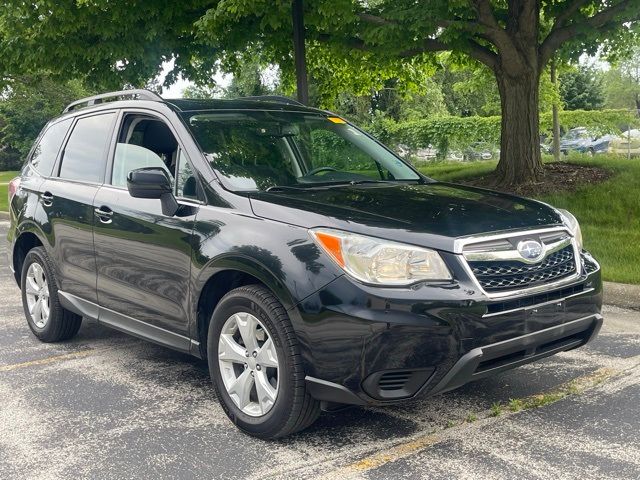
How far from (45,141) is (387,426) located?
3.90 m

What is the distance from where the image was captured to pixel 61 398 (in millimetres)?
4500

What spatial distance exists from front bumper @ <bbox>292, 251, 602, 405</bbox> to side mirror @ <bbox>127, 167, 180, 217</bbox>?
1.25 metres

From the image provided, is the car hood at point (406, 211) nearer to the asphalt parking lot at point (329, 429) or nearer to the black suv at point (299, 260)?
the black suv at point (299, 260)

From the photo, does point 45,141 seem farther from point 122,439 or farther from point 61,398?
point 122,439

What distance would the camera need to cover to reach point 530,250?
3.66m

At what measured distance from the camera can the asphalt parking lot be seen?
3.42 meters

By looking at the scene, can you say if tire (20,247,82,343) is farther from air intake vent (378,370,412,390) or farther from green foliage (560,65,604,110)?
green foliage (560,65,604,110)

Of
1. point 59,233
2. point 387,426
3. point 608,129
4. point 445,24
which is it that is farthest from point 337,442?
point 608,129

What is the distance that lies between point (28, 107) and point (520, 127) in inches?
1057

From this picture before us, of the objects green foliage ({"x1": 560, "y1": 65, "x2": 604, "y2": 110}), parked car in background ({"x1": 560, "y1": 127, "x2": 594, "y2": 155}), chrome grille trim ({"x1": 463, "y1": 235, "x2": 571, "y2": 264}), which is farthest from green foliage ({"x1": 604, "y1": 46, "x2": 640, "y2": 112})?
chrome grille trim ({"x1": 463, "y1": 235, "x2": 571, "y2": 264})

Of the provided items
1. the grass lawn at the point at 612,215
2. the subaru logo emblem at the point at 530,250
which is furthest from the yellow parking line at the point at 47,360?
the grass lawn at the point at 612,215

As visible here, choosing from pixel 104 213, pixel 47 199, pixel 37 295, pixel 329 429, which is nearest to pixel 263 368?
pixel 329 429

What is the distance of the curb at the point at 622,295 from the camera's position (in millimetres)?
6602

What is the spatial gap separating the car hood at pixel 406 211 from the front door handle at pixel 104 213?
4.14 ft
